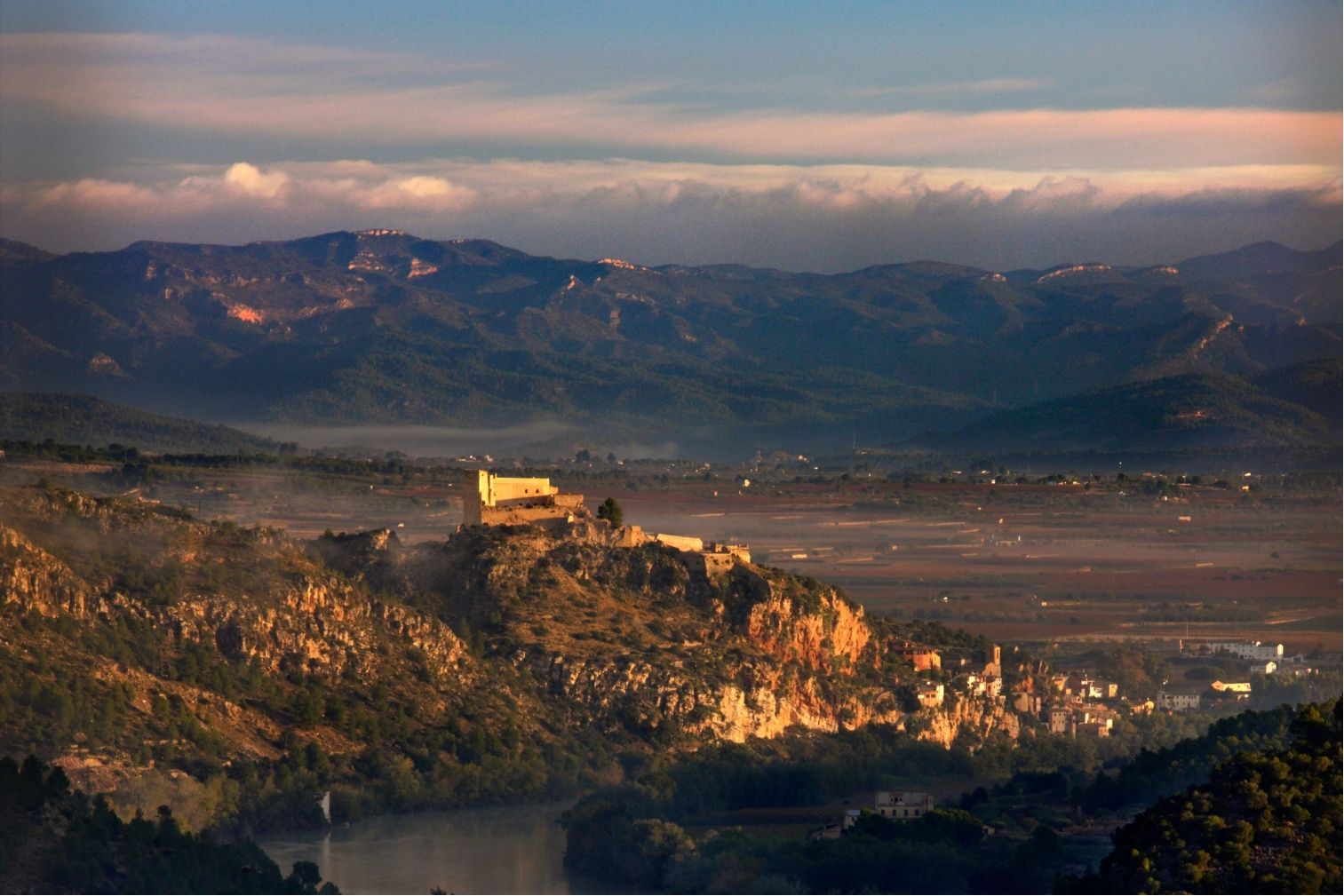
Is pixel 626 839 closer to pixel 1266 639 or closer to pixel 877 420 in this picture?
pixel 1266 639

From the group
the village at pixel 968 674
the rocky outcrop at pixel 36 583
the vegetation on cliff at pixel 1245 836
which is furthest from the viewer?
the village at pixel 968 674

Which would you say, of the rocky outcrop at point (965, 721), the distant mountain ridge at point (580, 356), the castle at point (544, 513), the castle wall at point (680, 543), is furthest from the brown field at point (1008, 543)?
the distant mountain ridge at point (580, 356)

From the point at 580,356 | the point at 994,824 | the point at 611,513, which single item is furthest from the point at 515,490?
the point at 580,356

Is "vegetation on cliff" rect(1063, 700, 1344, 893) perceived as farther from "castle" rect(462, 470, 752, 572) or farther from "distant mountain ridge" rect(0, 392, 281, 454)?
"distant mountain ridge" rect(0, 392, 281, 454)

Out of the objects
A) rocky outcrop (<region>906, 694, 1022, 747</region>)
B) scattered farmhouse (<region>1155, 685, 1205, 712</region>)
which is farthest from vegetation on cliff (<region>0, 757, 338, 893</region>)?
scattered farmhouse (<region>1155, 685, 1205, 712</region>)

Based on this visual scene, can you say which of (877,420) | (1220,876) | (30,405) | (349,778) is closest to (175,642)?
(349,778)

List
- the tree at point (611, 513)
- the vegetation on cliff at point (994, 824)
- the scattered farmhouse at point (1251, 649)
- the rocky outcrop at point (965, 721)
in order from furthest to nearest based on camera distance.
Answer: the scattered farmhouse at point (1251, 649)
the tree at point (611, 513)
the rocky outcrop at point (965, 721)
the vegetation on cliff at point (994, 824)

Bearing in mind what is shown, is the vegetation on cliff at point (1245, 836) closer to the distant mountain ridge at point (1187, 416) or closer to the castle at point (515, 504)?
the castle at point (515, 504)
